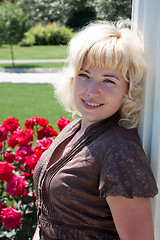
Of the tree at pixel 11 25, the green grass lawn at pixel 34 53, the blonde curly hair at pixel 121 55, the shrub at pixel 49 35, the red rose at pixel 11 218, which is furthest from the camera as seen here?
the shrub at pixel 49 35

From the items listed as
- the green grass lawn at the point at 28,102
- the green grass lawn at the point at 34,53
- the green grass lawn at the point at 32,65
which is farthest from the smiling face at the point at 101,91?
the green grass lawn at the point at 34,53

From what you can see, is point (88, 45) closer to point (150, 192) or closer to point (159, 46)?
→ point (159, 46)

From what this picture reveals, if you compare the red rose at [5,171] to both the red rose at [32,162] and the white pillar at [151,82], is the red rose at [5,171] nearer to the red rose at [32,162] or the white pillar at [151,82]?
the red rose at [32,162]

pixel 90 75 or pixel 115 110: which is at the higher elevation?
pixel 90 75

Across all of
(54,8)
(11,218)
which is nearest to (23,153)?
(11,218)

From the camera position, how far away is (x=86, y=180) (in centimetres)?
133

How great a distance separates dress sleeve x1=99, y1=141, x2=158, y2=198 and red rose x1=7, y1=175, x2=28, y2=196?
4.30 feet

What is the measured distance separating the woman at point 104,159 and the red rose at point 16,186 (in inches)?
38.4

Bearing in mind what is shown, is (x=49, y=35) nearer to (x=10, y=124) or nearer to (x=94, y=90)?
(x=10, y=124)

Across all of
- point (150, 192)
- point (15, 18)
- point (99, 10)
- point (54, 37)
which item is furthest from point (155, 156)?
point (54, 37)

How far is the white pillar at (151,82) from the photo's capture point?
1350 millimetres

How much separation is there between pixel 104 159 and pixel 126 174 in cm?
10

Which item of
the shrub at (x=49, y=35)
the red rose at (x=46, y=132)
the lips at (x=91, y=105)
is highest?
the lips at (x=91, y=105)

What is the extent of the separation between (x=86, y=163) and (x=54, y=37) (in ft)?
72.3
